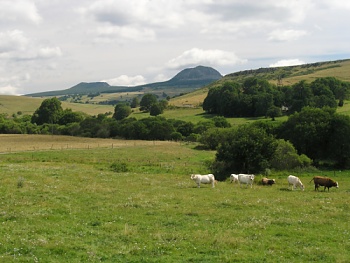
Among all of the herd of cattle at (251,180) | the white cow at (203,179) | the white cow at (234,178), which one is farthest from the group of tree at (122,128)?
the white cow at (203,179)

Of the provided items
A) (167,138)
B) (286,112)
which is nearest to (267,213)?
(167,138)

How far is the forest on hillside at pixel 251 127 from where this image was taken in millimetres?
48594

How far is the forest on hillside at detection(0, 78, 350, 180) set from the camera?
4859cm

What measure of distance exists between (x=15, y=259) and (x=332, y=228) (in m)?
14.0

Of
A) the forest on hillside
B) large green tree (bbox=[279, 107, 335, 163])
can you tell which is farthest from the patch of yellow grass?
large green tree (bbox=[279, 107, 335, 163])

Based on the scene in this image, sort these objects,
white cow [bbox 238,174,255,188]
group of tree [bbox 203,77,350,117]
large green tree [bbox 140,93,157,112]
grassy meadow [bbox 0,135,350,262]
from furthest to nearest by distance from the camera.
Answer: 1. large green tree [bbox 140,93,157,112]
2. group of tree [bbox 203,77,350,117]
3. white cow [bbox 238,174,255,188]
4. grassy meadow [bbox 0,135,350,262]

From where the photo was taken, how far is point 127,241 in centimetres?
1478

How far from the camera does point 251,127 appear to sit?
50531 millimetres

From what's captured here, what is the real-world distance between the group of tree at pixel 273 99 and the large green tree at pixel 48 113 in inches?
2498

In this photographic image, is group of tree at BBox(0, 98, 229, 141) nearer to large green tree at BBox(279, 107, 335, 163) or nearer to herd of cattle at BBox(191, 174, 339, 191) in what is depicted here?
large green tree at BBox(279, 107, 335, 163)

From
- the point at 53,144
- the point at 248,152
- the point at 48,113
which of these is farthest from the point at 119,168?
the point at 48,113

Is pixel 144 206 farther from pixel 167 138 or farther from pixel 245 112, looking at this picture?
pixel 245 112

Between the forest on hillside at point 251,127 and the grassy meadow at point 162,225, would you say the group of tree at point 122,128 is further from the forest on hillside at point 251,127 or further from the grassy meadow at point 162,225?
the grassy meadow at point 162,225

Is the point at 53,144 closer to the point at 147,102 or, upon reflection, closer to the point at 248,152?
the point at 248,152
